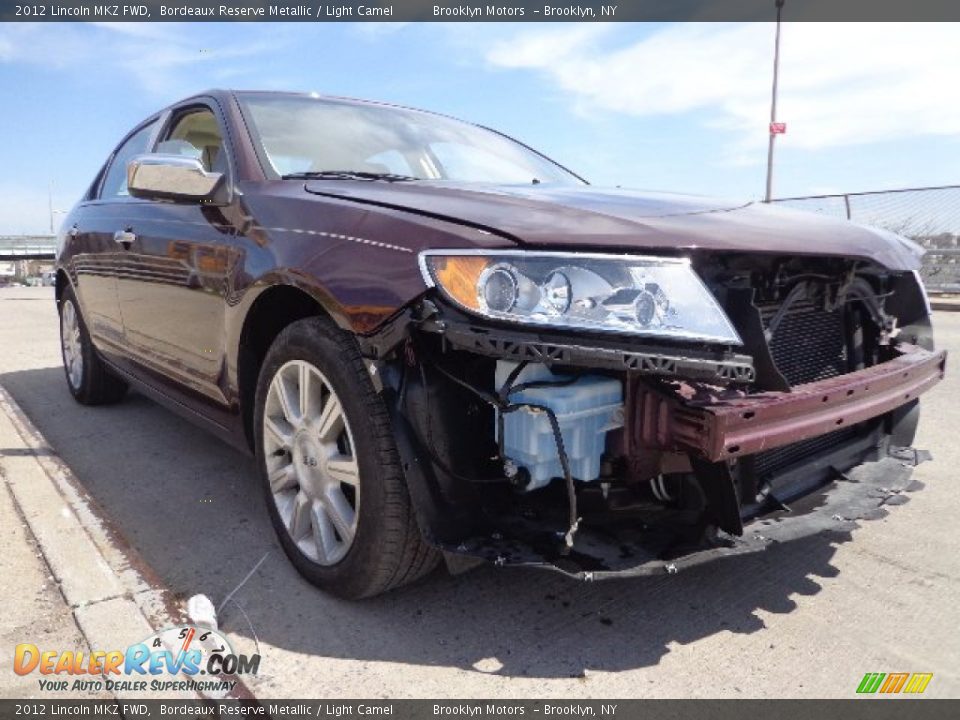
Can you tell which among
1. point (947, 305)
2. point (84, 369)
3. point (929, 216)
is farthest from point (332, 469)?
point (929, 216)

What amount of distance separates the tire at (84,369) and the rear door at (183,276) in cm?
110

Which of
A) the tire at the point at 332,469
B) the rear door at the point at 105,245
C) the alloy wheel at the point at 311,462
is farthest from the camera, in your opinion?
the rear door at the point at 105,245

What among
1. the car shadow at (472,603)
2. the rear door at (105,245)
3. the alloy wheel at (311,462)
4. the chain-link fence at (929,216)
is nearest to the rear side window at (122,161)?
the rear door at (105,245)

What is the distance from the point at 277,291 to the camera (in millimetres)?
2338

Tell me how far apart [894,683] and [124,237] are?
3559 mm

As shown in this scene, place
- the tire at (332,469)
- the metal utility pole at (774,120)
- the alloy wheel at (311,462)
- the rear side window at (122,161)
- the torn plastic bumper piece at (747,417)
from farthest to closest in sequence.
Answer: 1. the metal utility pole at (774,120)
2. the rear side window at (122,161)
3. the alloy wheel at (311,462)
4. the tire at (332,469)
5. the torn plastic bumper piece at (747,417)

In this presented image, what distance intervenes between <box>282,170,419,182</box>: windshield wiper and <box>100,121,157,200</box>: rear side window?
1761 mm

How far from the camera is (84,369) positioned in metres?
4.62

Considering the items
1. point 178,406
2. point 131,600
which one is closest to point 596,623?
point 131,600

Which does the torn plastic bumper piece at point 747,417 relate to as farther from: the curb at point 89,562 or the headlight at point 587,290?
the curb at point 89,562

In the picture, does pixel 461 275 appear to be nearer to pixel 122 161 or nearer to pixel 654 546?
pixel 654 546

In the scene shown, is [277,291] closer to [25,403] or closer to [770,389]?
[770,389]

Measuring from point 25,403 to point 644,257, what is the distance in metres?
4.78

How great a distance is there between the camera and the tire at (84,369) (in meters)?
4.55
